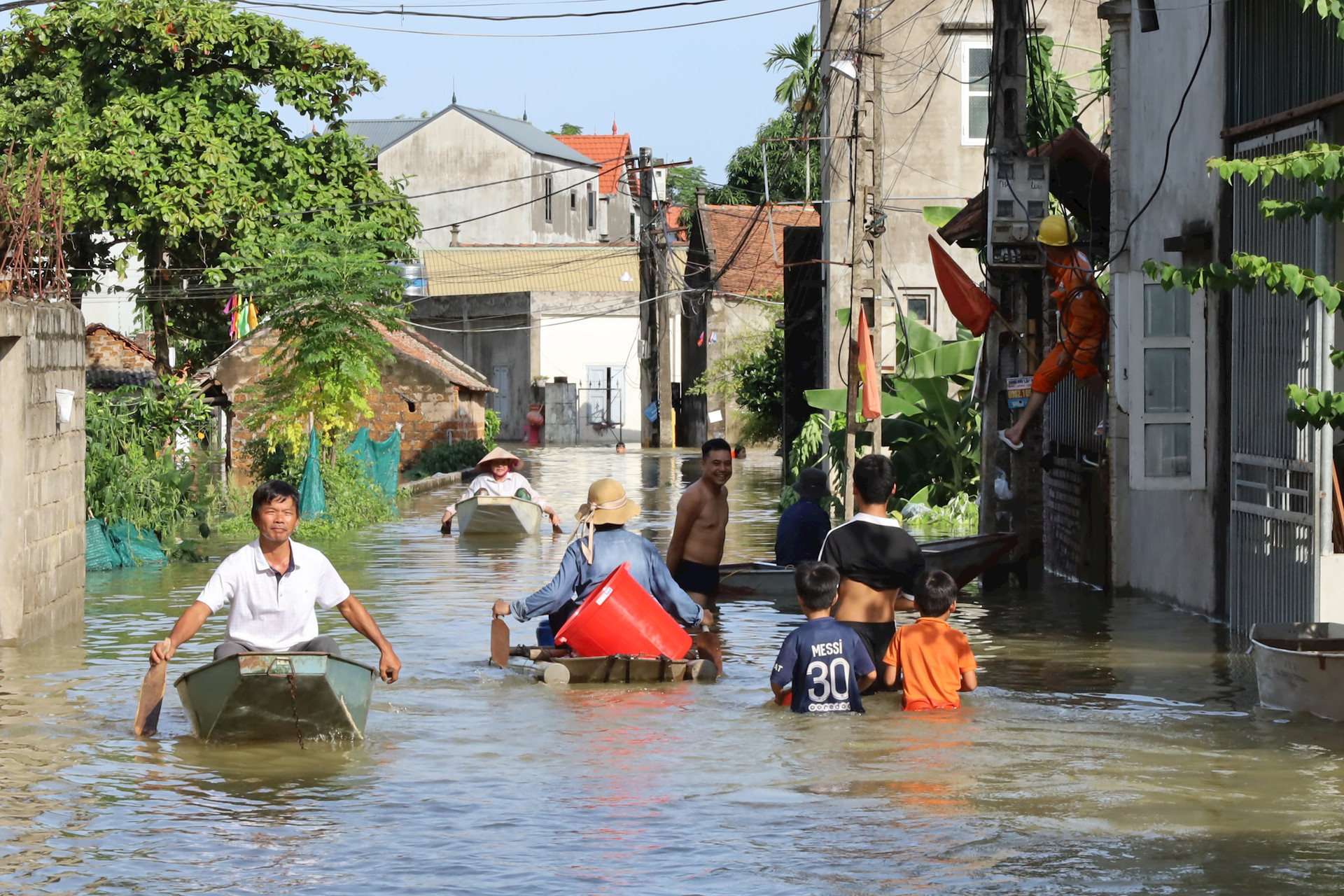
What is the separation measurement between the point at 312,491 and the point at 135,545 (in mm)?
5899

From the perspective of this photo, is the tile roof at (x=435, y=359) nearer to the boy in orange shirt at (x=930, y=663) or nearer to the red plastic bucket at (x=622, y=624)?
the red plastic bucket at (x=622, y=624)

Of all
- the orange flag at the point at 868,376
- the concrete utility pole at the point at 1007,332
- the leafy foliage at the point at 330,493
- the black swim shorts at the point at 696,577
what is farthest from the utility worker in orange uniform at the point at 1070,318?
the leafy foliage at the point at 330,493

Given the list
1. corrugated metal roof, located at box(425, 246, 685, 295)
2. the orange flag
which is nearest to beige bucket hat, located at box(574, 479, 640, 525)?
the orange flag

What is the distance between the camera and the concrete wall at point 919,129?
31.2 m

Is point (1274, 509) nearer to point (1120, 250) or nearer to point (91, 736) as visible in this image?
point (1120, 250)

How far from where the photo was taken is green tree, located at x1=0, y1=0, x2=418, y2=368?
36.4 m

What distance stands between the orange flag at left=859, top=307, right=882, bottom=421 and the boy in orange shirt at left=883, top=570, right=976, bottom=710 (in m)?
11.6

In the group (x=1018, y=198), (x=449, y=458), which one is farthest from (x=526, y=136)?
(x=1018, y=198)

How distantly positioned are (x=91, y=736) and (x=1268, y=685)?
23.6 ft

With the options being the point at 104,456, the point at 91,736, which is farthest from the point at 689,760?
the point at 104,456

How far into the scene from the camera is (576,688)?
40.7ft

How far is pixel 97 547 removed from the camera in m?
21.0

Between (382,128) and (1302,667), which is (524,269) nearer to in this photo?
(382,128)

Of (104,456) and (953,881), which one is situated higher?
(104,456)
